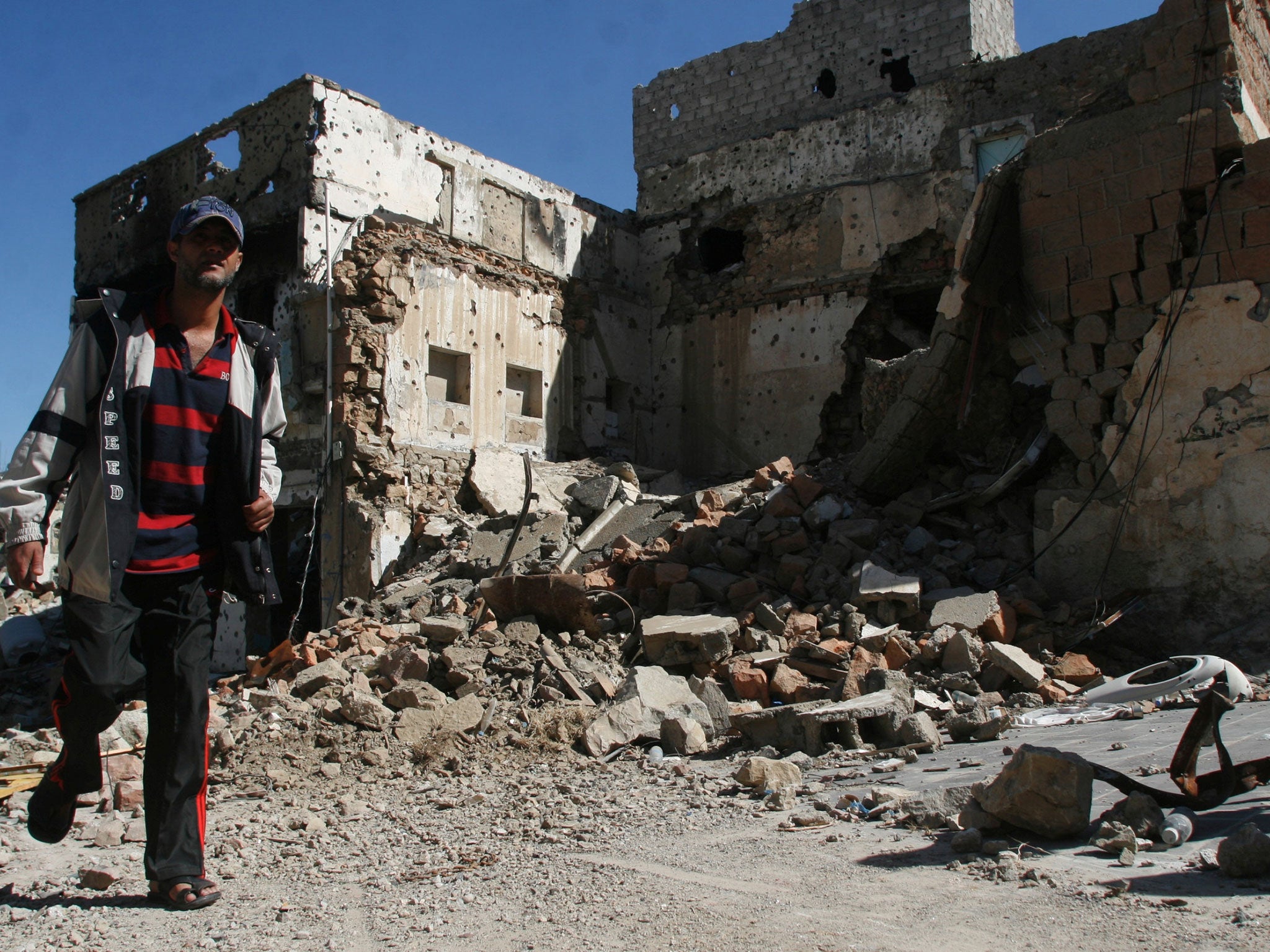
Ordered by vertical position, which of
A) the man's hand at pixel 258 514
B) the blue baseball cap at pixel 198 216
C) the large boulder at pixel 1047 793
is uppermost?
the blue baseball cap at pixel 198 216

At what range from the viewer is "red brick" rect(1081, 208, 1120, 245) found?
684 cm

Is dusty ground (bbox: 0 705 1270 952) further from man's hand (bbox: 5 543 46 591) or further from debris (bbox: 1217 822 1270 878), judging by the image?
man's hand (bbox: 5 543 46 591)

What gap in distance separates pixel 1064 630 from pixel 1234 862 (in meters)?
4.21

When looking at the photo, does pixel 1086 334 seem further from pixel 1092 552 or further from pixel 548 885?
pixel 548 885

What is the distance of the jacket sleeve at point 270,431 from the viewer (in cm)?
302

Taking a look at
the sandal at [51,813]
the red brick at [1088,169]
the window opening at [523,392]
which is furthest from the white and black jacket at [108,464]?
the window opening at [523,392]

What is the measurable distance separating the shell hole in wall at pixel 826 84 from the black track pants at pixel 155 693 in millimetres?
13642

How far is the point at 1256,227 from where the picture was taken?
6.28 meters

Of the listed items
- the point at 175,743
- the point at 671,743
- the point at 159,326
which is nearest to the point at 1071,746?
the point at 671,743

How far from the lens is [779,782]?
3.94 meters

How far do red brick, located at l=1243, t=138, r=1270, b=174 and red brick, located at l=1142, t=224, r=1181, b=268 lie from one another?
0.53 m

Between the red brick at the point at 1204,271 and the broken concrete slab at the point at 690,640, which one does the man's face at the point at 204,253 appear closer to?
the broken concrete slab at the point at 690,640

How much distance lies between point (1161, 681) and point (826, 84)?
38.2 feet

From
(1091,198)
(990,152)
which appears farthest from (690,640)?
(990,152)
